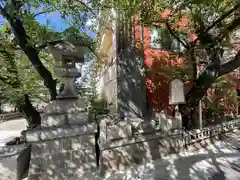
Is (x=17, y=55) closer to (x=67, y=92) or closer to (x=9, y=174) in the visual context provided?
(x=67, y=92)

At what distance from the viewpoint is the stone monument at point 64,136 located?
429cm

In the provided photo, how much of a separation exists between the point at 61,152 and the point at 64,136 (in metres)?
0.41

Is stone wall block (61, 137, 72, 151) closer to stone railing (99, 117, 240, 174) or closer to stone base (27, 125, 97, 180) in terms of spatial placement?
stone base (27, 125, 97, 180)

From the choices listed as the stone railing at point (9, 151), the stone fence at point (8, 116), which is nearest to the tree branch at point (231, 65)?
the stone railing at point (9, 151)

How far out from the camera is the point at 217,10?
21.1 feet

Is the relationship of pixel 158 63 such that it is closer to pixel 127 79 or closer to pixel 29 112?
pixel 127 79

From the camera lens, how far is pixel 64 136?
4426 millimetres

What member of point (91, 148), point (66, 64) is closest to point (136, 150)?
point (91, 148)

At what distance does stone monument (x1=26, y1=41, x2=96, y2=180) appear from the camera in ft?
14.1

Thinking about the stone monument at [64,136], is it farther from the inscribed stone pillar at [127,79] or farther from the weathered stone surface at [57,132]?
the inscribed stone pillar at [127,79]

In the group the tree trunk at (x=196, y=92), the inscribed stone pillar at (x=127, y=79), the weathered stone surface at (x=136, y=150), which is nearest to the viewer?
the weathered stone surface at (x=136, y=150)

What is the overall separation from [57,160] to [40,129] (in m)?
0.88

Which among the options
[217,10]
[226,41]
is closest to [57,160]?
[217,10]

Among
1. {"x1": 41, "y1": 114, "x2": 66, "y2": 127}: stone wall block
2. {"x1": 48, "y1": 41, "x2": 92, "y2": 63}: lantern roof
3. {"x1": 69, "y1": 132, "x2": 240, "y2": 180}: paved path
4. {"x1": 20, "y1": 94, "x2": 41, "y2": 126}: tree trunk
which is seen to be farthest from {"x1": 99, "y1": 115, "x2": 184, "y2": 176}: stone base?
{"x1": 20, "y1": 94, "x2": 41, "y2": 126}: tree trunk
